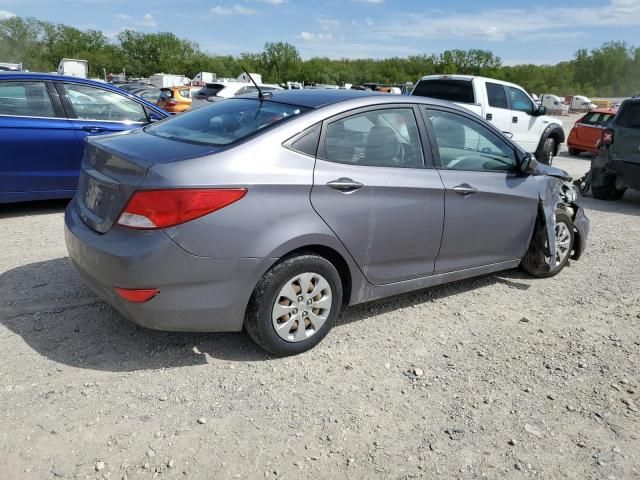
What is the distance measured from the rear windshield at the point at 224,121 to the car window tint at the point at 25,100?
2963mm

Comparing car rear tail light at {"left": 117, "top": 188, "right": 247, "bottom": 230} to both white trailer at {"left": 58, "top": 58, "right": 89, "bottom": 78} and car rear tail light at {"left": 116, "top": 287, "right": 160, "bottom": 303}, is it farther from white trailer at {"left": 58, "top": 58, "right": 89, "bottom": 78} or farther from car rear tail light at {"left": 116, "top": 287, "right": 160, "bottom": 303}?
white trailer at {"left": 58, "top": 58, "right": 89, "bottom": 78}

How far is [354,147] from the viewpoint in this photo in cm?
357

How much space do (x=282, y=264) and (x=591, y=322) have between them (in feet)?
8.36

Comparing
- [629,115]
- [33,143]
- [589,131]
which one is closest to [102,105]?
[33,143]

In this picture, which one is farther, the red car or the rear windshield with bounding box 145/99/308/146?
the red car

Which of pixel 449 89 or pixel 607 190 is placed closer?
pixel 607 190

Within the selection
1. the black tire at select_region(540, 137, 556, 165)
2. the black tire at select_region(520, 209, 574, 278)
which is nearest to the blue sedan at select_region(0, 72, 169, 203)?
the black tire at select_region(520, 209, 574, 278)

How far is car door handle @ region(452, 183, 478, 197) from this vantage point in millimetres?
4020

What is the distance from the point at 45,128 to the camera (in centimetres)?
616

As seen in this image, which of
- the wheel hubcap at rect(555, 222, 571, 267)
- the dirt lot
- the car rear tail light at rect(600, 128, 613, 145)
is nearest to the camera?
the dirt lot

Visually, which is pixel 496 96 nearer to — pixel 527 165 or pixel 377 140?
pixel 527 165

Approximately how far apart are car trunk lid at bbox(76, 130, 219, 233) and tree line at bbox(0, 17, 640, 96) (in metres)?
85.4

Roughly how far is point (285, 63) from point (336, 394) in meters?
104

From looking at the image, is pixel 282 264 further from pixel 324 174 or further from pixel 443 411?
pixel 443 411
